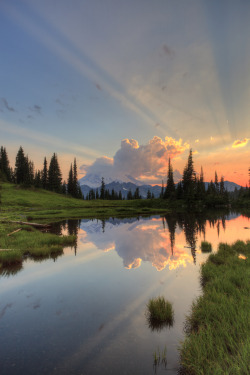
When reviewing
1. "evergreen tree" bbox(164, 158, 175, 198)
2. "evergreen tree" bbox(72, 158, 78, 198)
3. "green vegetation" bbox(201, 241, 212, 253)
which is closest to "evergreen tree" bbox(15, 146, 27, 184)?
"evergreen tree" bbox(72, 158, 78, 198)

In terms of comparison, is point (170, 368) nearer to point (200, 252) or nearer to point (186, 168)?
point (200, 252)

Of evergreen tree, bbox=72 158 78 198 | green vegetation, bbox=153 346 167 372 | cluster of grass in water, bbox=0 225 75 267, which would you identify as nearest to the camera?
green vegetation, bbox=153 346 167 372

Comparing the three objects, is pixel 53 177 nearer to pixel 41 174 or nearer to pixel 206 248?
pixel 41 174

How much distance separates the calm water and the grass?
0.89ft

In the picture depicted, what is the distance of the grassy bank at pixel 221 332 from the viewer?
4.39m

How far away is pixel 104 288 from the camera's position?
10609mm

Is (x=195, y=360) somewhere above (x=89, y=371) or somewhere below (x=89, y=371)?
above

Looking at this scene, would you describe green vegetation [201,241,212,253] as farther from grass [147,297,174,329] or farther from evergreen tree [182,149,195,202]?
evergreen tree [182,149,195,202]

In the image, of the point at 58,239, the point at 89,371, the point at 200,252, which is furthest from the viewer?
the point at 58,239

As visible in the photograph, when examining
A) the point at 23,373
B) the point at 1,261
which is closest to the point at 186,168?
the point at 1,261

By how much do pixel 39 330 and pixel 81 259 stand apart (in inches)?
365

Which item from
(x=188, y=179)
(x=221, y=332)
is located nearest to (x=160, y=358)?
(x=221, y=332)

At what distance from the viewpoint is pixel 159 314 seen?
7.71 meters

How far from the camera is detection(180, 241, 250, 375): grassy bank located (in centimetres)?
439
